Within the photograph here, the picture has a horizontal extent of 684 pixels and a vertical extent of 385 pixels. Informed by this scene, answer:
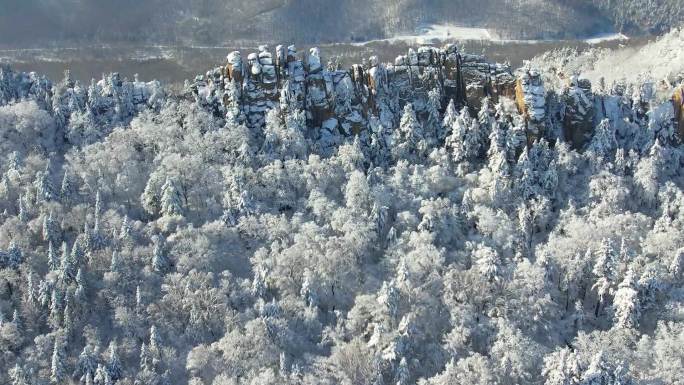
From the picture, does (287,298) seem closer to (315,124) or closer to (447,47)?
(315,124)

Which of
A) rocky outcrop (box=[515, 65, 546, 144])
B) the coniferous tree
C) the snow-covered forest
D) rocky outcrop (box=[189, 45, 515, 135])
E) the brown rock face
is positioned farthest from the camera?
rocky outcrop (box=[189, 45, 515, 135])

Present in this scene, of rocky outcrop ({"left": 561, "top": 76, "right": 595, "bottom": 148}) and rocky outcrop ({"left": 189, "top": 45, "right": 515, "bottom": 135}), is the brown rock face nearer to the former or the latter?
rocky outcrop ({"left": 561, "top": 76, "right": 595, "bottom": 148})

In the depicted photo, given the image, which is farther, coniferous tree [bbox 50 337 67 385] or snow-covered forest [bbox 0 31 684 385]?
snow-covered forest [bbox 0 31 684 385]

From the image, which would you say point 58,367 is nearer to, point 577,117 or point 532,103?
point 532,103

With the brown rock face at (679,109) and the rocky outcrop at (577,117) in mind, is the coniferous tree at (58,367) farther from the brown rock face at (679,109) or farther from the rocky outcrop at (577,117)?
the brown rock face at (679,109)

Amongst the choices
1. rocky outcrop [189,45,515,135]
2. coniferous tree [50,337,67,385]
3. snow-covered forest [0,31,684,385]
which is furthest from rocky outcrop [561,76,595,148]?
coniferous tree [50,337,67,385]
